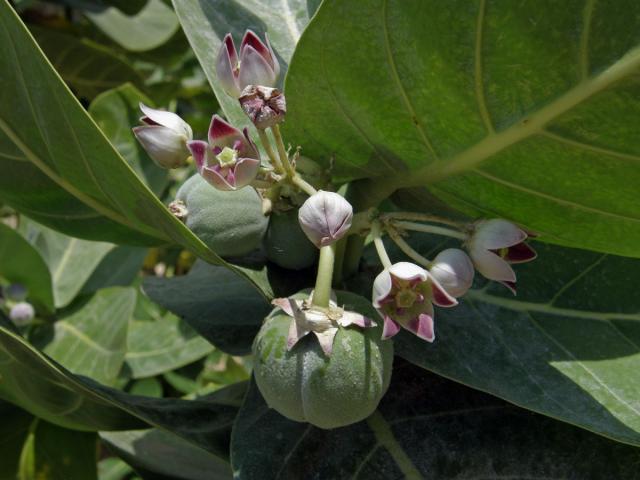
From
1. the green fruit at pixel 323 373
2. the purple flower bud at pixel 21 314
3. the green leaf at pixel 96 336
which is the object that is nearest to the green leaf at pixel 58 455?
the green leaf at pixel 96 336

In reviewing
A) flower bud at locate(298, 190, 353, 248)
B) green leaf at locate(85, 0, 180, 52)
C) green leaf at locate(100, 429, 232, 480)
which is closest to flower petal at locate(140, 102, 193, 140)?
flower bud at locate(298, 190, 353, 248)

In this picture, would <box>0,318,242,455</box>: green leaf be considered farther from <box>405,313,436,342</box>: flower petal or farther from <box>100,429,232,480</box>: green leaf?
<box>405,313,436,342</box>: flower petal

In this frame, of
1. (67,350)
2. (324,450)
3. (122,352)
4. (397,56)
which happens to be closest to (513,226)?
(397,56)

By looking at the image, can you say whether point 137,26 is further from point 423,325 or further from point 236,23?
Result: point 423,325

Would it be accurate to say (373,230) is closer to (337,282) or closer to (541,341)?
(337,282)

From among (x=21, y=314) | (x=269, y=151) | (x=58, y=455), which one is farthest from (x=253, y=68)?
(x=21, y=314)

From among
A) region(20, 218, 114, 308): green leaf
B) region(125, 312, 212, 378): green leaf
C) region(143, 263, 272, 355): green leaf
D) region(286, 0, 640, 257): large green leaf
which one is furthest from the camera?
region(20, 218, 114, 308): green leaf
